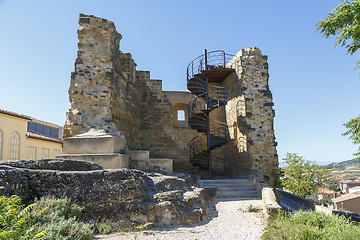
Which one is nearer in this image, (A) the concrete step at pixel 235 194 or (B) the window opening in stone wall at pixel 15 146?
(A) the concrete step at pixel 235 194

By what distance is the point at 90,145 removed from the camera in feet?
24.4

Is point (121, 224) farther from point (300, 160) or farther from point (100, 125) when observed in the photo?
point (300, 160)

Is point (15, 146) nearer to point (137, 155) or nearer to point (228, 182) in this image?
point (137, 155)

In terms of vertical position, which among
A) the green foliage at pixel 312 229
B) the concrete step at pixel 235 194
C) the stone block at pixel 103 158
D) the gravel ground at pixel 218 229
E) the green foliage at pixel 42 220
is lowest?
the gravel ground at pixel 218 229

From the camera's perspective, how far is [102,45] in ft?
28.6

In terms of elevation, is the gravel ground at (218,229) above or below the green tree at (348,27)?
below

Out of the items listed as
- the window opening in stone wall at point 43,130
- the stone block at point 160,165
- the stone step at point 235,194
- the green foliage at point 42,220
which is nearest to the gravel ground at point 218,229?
the green foliage at point 42,220

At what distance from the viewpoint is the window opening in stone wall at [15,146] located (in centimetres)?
1323

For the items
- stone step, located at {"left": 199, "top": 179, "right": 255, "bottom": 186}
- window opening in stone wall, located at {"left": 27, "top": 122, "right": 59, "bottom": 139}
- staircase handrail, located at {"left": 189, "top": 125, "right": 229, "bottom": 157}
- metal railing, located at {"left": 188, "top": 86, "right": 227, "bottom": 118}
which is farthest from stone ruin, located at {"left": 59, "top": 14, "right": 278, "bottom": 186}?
window opening in stone wall, located at {"left": 27, "top": 122, "right": 59, "bottom": 139}

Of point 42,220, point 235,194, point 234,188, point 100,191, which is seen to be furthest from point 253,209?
point 42,220

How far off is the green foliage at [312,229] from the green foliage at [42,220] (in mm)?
3090

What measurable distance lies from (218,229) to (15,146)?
42.6 ft

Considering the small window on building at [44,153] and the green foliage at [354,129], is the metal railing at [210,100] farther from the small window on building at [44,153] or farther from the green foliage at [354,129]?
the small window on building at [44,153]

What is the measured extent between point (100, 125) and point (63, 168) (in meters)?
2.72
